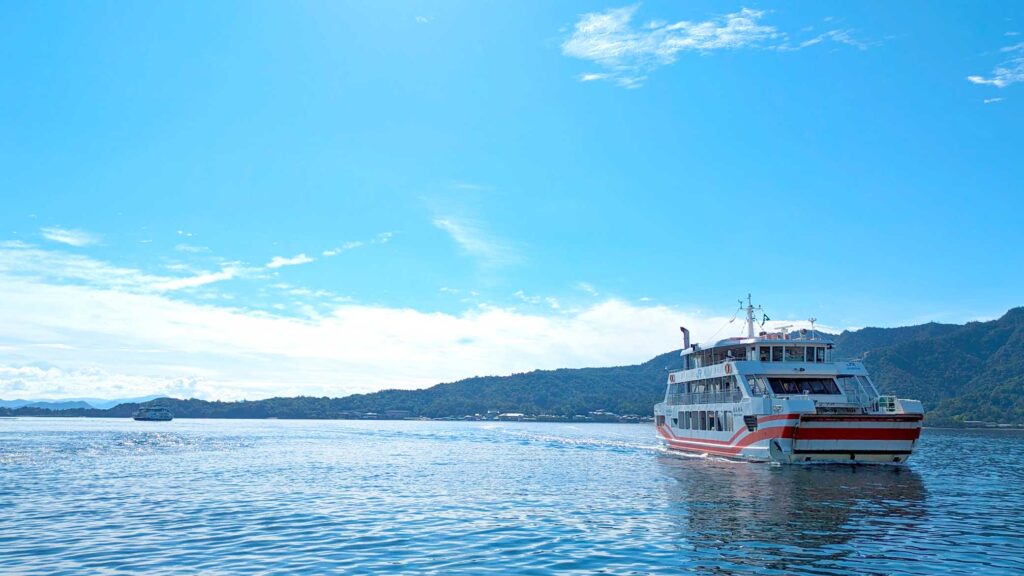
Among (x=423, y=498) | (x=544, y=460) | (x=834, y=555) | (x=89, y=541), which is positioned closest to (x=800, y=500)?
(x=834, y=555)

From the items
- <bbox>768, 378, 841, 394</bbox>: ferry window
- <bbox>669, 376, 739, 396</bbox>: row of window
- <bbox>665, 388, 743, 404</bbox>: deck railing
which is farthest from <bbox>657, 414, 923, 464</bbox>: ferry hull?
<bbox>669, 376, 739, 396</bbox>: row of window

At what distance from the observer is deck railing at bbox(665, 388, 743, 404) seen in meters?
52.0

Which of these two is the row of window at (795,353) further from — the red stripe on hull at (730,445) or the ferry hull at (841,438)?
the ferry hull at (841,438)

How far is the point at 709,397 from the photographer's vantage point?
58094 mm

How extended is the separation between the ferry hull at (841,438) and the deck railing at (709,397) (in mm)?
5896

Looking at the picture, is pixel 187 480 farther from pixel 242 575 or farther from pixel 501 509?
pixel 242 575

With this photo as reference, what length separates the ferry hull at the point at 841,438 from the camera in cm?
4384

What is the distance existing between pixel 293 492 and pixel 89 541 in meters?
13.0

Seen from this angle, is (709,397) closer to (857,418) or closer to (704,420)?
(704,420)

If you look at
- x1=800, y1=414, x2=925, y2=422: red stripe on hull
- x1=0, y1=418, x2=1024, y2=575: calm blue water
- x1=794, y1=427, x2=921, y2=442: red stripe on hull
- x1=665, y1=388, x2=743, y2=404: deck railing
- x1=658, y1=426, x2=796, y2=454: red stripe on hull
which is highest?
x1=665, y1=388, x2=743, y2=404: deck railing

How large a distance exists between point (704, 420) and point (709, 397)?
257cm

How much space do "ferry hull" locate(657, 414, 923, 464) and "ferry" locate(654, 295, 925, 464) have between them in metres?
0.06

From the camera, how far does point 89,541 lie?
21.2 m

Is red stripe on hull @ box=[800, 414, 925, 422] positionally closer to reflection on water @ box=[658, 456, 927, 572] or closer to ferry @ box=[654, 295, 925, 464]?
ferry @ box=[654, 295, 925, 464]
